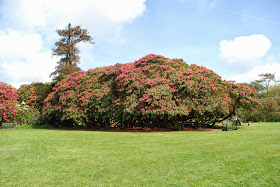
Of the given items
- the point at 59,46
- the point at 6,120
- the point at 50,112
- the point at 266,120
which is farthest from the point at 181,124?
the point at 59,46

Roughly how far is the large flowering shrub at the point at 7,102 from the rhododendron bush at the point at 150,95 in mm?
3743

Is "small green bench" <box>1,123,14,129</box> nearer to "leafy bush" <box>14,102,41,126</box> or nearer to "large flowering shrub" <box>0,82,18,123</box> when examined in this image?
"large flowering shrub" <box>0,82,18,123</box>

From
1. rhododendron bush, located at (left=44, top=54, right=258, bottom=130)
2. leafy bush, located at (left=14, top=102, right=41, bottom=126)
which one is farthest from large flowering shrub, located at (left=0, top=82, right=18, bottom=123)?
rhododendron bush, located at (left=44, top=54, right=258, bottom=130)

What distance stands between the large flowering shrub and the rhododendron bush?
12.3ft

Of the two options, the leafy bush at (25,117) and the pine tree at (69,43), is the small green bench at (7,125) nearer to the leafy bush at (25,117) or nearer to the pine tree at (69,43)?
the leafy bush at (25,117)

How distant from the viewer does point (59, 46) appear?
32.0m

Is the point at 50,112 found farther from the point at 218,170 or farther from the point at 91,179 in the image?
the point at 218,170

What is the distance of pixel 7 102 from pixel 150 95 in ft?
46.9

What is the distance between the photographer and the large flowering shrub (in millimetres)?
18703

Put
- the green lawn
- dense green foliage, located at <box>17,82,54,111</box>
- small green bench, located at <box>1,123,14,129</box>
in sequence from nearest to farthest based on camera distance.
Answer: the green lawn → small green bench, located at <box>1,123,14,129</box> → dense green foliage, located at <box>17,82,54,111</box>

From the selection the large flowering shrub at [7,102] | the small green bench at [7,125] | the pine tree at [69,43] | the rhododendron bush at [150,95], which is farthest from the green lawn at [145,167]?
the pine tree at [69,43]

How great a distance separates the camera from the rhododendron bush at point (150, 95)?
13492 mm

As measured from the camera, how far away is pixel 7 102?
63.0ft

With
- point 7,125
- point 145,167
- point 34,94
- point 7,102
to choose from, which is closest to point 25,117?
point 7,102
